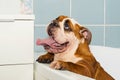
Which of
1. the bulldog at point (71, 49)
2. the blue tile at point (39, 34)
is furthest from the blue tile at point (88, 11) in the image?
the bulldog at point (71, 49)

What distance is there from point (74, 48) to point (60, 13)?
57 centimetres

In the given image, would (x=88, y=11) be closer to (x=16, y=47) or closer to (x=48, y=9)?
(x=48, y=9)

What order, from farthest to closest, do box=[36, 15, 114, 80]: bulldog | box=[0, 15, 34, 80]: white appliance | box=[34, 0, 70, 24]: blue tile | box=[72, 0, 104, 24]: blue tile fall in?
box=[72, 0, 104, 24]: blue tile
box=[34, 0, 70, 24]: blue tile
box=[0, 15, 34, 80]: white appliance
box=[36, 15, 114, 80]: bulldog

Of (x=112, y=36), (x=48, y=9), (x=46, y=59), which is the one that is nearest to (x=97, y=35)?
(x=112, y=36)

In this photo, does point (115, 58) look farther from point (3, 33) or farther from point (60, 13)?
point (3, 33)

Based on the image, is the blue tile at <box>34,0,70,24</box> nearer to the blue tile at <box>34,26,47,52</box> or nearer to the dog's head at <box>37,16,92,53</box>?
the blue tile at <box>34,26,47,52</box>

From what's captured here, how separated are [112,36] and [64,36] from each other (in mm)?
754

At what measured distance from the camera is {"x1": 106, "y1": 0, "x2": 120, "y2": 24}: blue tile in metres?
1.70

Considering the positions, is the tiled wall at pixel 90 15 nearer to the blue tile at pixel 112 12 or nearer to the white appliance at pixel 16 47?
the blue tile at pixel 112 12

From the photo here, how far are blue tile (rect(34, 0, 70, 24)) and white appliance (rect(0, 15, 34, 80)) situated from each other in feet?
1.16

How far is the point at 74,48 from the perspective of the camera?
1.04m

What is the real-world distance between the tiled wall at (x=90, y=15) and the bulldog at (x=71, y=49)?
400mm

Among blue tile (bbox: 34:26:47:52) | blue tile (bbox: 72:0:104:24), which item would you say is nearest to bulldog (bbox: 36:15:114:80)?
blue tile (bbox: 34:26:47:52)

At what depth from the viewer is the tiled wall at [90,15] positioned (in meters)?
1.52
